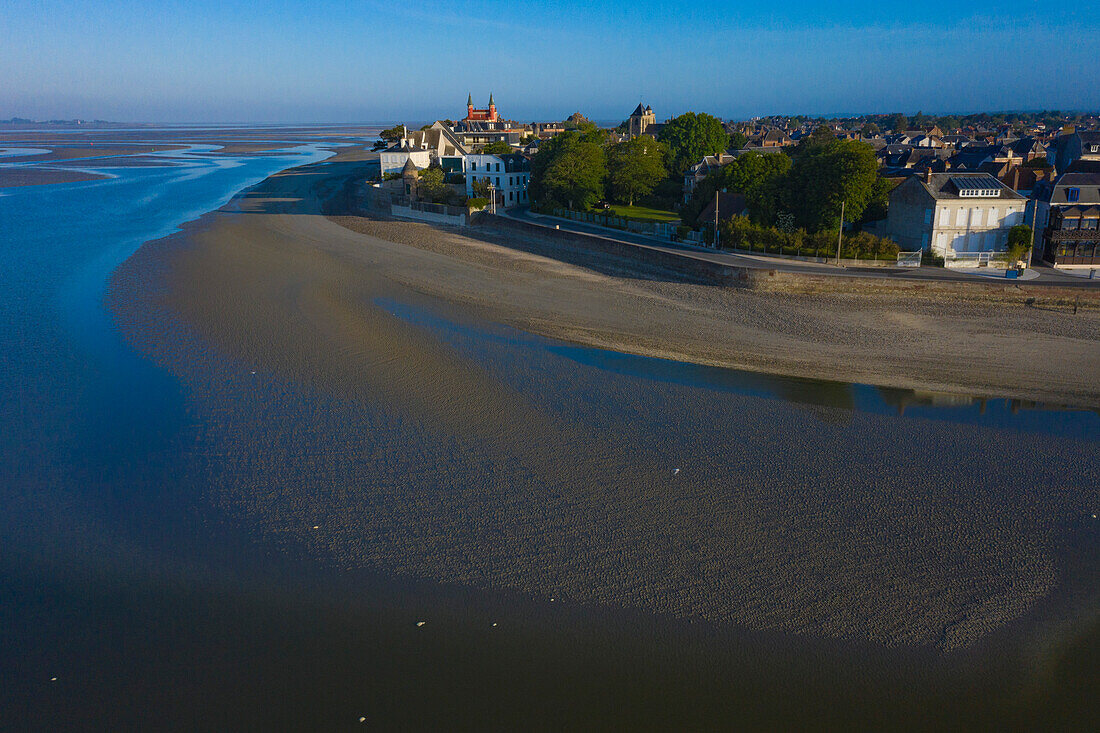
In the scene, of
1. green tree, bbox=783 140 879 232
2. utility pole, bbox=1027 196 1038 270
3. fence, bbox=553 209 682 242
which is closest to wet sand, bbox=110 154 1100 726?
utility pole, bbox=1027 196 1038 270

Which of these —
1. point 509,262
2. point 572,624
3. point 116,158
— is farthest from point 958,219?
point 116,158

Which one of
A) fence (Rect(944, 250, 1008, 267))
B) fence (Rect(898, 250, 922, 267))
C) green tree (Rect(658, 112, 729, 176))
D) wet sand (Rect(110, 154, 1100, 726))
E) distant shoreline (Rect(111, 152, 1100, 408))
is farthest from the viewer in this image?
green tree (Rect(658, 112, 729, 176))

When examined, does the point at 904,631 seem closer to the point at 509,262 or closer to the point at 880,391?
the point at 880,391

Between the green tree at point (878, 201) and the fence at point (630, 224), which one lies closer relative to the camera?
the green tree at point (878, 201)

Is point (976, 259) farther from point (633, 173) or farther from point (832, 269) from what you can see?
point (633, 173)

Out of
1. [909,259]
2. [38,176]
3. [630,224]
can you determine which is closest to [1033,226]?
[909,259]

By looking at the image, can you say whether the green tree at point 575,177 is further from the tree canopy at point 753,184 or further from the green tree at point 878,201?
the green tree at point 878,201

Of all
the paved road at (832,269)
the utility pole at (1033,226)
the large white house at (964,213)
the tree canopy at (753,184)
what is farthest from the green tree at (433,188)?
the utility pole at (1033,226)

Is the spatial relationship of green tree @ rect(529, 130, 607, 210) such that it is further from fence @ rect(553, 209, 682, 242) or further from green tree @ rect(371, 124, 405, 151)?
green tree @ rect(371, 124, 405, 151)
